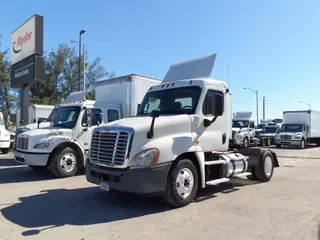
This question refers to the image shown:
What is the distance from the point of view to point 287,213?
6.17m

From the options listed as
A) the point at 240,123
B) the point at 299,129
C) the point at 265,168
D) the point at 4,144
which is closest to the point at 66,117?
the point at 265,168

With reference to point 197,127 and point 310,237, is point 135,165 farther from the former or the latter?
point 310,237

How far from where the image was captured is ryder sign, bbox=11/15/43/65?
19125 millimetres

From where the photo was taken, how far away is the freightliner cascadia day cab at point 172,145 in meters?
6.09

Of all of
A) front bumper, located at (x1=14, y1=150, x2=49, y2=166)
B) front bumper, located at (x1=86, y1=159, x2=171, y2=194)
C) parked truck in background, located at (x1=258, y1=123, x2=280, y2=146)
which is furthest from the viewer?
parked truck in background, located at (x1=258, y1=123, x2=280, y2=146)

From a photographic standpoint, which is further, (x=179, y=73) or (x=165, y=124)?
(x=179, y=73)

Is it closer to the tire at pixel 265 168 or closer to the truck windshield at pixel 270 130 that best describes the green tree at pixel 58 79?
the truck windshield at pixel 270 130

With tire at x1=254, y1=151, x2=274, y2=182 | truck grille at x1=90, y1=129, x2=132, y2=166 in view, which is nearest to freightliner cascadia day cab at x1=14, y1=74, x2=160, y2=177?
truck grille at x1=90, y1=129, x2=132, y2=166

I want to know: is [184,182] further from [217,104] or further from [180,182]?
[217,104]

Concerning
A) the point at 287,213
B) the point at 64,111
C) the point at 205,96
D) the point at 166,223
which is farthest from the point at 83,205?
the point at 64,111

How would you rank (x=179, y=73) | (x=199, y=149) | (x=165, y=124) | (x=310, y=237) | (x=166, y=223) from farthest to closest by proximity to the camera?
(x=179, y=73), (x=199, y=149), (x=165, y=124), (x=166, y=223), (x=310, y=237)

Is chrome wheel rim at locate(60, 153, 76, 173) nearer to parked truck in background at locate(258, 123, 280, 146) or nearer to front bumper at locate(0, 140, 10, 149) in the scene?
front bumper at locate(0, 140, 10, 149)

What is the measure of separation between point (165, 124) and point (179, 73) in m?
2.82

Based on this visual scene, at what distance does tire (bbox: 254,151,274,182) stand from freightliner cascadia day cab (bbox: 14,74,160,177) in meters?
4.85
